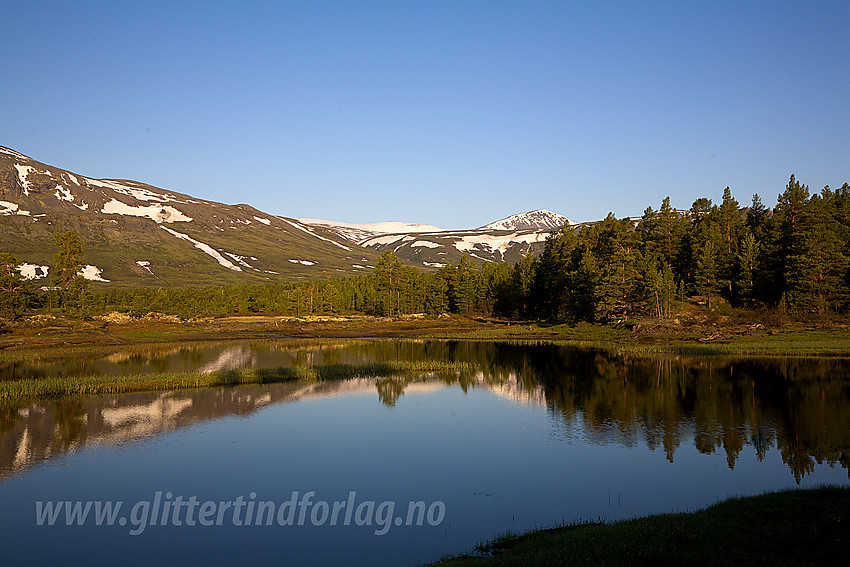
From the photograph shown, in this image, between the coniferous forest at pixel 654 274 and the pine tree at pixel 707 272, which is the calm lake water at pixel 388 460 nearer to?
the coniferous forest at pixel 654 274

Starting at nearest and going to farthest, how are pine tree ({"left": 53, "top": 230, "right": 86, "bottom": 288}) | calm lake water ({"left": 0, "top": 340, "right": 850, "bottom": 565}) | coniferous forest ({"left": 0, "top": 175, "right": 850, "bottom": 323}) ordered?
calm lake water ({"left": 0, "top": 340, "right": 850, "bottom": 565}) → coniferous forest ({"left": 0, "top": 175, "right": 850, "bottom": 323}) → pine tree ({"left": 53, "top": 230, "right": 86, "bottom": 288})

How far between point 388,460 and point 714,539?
56.4ft

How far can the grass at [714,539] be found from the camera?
13750 mm

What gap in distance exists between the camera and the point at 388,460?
1138 inches

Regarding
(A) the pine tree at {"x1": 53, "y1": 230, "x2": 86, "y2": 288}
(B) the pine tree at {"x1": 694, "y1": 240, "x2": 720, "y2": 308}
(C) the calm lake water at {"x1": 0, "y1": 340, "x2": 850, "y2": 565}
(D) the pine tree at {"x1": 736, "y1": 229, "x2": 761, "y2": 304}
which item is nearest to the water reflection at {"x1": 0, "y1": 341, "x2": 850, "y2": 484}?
(C) the calm lake water at {"x1": 0, "y1": 340, "x2": 850, "y2": 565}

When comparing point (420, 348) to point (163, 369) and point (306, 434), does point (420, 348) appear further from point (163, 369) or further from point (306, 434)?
point (306, 434)

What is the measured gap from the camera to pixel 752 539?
48.5 feet

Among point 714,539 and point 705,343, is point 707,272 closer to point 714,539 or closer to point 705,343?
point 705,343

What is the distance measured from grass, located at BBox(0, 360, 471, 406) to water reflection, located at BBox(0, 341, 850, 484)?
246 cm

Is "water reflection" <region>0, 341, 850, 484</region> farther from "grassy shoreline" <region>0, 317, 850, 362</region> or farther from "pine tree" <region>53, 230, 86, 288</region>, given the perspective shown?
"pine tree" <region>53, 230, 86, 288</region>

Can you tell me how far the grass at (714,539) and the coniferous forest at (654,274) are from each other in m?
79.9

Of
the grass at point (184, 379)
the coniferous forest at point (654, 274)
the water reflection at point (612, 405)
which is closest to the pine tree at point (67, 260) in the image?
the coniferous forest at point (654, 274)

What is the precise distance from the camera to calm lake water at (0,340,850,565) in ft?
65.3

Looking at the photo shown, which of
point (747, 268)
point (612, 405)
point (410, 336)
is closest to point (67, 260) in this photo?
point (410, 336)
